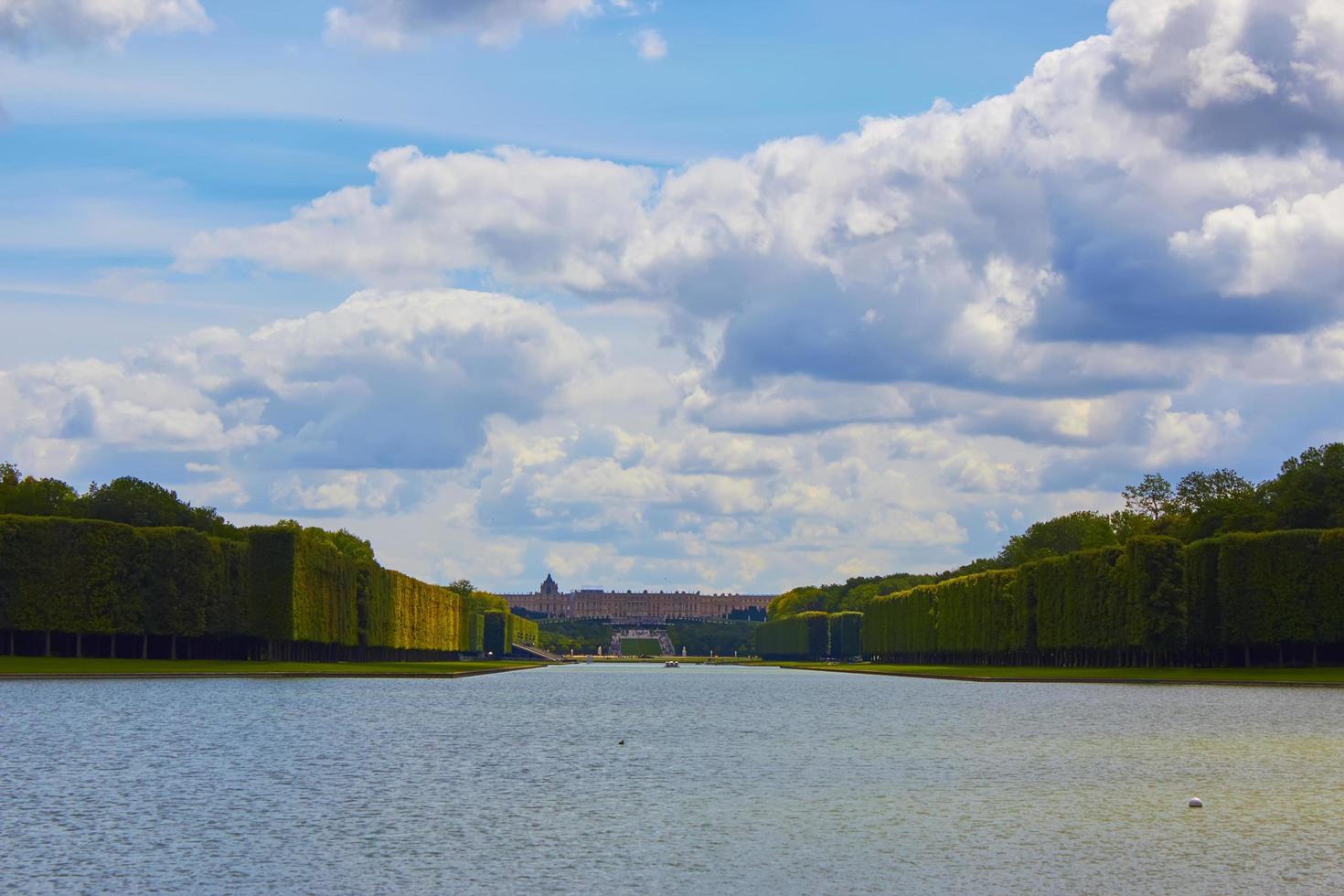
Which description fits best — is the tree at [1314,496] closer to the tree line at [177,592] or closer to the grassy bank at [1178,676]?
the grassy bank at [1178,676]

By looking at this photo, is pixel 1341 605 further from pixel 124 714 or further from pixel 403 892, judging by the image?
pixel 403 892

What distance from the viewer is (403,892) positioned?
18.7 m

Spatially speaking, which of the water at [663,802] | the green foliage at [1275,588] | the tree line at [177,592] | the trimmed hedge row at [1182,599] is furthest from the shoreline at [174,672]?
the green foliage at [1275,588]

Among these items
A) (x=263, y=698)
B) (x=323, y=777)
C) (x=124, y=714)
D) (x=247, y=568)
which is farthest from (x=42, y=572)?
(x=323, y=777)

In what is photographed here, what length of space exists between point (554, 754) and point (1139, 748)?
518 inches

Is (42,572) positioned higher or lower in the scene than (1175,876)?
higher

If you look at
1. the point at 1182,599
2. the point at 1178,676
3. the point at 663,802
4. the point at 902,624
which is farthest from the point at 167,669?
the point at 902,624

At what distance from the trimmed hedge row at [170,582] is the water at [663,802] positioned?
33.4 meters

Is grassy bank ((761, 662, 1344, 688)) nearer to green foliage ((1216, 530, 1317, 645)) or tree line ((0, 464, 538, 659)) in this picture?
green foliage ((1216, 530, 1317, 645))

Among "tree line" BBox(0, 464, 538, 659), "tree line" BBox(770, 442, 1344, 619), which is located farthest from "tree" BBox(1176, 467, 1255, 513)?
"tree line" BBox(0, 464, 538, 659)

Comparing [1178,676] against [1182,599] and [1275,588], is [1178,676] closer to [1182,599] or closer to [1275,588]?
[1275,588]

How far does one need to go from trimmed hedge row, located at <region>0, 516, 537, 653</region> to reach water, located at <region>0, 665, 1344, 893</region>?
110ft

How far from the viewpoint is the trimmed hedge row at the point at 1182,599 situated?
8294 centimetres

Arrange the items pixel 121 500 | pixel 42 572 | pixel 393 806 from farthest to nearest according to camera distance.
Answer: pixel 121 500
pixel 42 572
pixel 393 806
